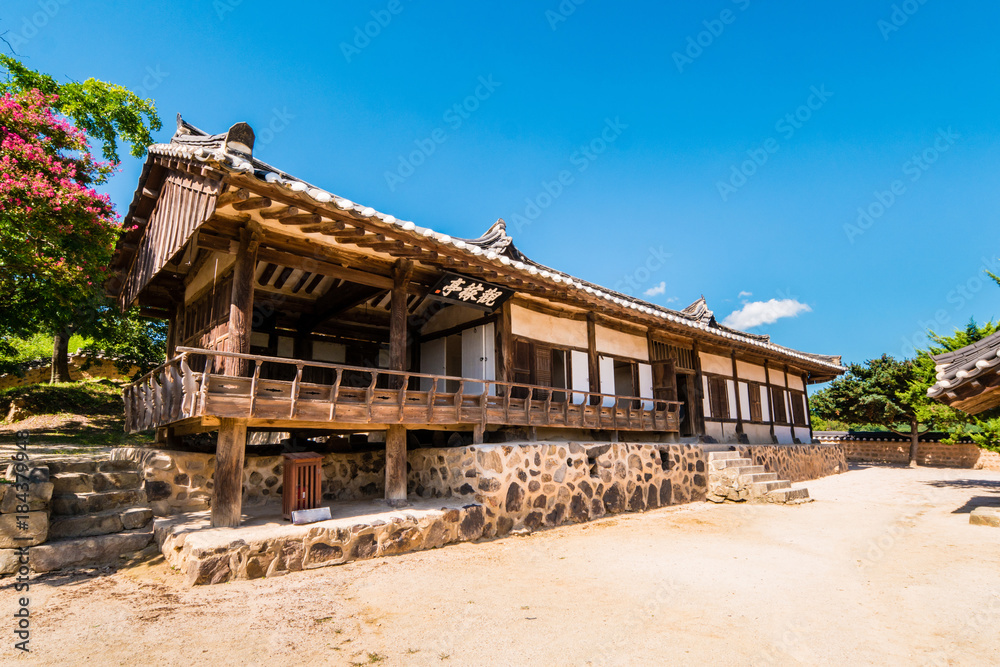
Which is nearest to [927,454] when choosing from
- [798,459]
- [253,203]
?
[798,459]

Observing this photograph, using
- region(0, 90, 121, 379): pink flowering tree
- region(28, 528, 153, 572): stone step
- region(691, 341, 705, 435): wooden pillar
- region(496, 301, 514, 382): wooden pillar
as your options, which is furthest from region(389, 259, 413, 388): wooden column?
region(691, 341, 705, 435): wooden pillar

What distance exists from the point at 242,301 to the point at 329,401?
6.48ft

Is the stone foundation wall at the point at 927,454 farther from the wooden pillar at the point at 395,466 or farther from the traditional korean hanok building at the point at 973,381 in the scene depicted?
the wooden pillar at the point at 395,466

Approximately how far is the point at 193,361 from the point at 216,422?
9.15 feet

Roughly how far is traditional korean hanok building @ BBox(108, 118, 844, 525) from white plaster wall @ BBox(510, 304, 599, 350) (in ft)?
0.12

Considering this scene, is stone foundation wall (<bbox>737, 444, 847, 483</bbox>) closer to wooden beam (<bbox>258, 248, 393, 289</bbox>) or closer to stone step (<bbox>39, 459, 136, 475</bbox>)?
wooden beam (<bbox>258, 248, 393, 289</bbox>)

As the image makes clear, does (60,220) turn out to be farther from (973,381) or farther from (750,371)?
(750,371)

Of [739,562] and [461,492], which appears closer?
[739,562]

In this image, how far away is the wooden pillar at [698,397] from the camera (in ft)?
52.1

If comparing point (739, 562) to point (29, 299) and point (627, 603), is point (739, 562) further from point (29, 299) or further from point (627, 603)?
point (29, 299)

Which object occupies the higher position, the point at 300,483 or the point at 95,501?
the point at 300,483

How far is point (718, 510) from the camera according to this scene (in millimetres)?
11961

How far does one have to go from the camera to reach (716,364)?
56.7 ft

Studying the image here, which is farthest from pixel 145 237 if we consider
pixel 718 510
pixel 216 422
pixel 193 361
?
pixel 718 510
